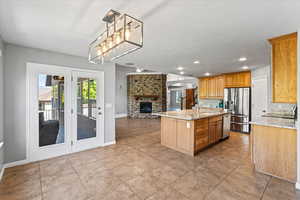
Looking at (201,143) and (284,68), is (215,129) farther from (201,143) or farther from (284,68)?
(284,68)

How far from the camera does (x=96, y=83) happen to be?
369 cm

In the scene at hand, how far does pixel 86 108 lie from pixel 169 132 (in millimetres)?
2261

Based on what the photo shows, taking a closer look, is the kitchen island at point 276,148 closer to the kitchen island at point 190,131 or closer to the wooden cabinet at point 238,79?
the kitchen island at point 190,131

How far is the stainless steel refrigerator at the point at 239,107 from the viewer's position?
502 cm

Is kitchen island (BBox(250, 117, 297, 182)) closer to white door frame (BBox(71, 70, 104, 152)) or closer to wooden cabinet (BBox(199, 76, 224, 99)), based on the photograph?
white door frame (BBox(71, 70, 104, 152))

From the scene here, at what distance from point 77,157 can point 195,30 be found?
3.44 metres

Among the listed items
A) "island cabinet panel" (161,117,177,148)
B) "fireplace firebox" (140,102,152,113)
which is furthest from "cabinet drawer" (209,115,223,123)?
"fireplace firebox" (140,102,152,113)

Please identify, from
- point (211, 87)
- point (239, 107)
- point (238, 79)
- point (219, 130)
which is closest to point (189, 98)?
point (211, 87)

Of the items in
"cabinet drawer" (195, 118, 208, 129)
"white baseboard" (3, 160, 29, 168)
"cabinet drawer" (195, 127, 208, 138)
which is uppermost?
"cabinet drawer" (195, 118, 208, 129)

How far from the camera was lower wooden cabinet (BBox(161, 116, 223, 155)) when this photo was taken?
126 inches

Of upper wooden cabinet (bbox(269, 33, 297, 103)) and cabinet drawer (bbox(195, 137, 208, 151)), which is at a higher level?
upper wooden cabinet (bbox(269, 33, 297, 103))

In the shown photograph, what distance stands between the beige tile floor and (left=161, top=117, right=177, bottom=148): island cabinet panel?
389 millimetres

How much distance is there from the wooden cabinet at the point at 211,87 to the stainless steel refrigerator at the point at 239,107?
44 centimetres

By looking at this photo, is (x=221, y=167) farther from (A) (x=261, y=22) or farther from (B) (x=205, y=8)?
(B) (x=205, y=8)
